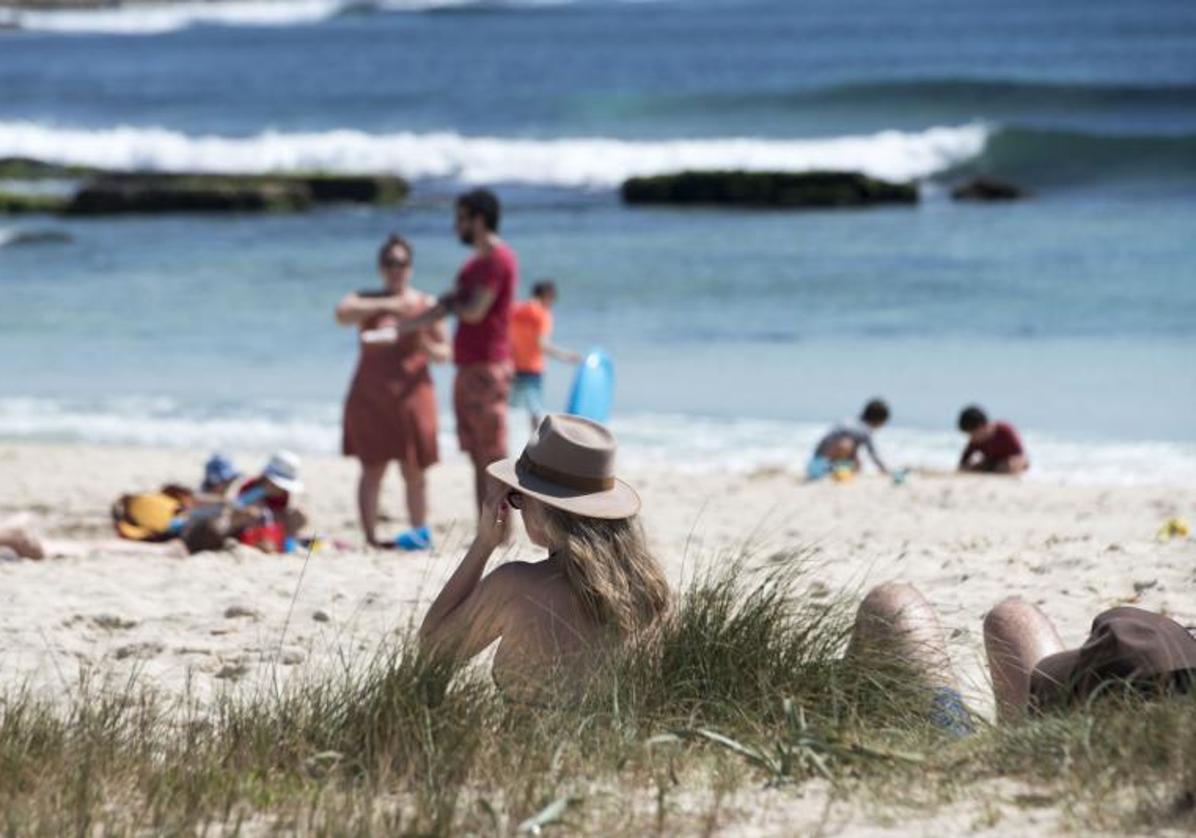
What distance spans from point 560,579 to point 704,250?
18.8m

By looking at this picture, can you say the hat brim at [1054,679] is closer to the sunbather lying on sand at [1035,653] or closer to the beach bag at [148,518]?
the sunbather lying on sand at [1035,653]

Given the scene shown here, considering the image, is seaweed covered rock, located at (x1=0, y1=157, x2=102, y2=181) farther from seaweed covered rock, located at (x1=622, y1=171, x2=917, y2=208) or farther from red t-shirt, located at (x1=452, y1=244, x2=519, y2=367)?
red t-shirt, located at (x1=452, y1=244, x2=519, y2=367)

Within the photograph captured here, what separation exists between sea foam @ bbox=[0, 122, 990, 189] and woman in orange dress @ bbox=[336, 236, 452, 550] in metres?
24.9

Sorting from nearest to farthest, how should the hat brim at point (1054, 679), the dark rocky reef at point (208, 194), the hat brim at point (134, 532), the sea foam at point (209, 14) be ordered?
the hat brim at point (1054, 679), the hat brim at point (134, 532), the dark rocky reef at point (208, 194), the sea foam at point (209, 14)

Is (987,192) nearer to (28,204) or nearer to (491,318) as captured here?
(28,204)

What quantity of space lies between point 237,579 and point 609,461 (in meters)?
3.20

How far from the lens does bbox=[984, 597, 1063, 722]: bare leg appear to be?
4316mm

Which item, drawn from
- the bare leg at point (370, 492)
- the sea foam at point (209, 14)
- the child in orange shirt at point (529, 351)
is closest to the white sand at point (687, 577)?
the bare leg at point (370, 492)

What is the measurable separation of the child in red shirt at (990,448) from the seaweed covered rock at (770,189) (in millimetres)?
16721

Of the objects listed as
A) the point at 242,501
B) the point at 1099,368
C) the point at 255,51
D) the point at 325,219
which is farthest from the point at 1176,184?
the point at 255,51

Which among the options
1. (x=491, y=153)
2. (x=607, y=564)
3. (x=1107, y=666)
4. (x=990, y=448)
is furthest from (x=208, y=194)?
(x=1107, y=666)

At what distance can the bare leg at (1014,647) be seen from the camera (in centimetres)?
432

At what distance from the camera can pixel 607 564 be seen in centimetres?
411

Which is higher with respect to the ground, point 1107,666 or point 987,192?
point 987,192
